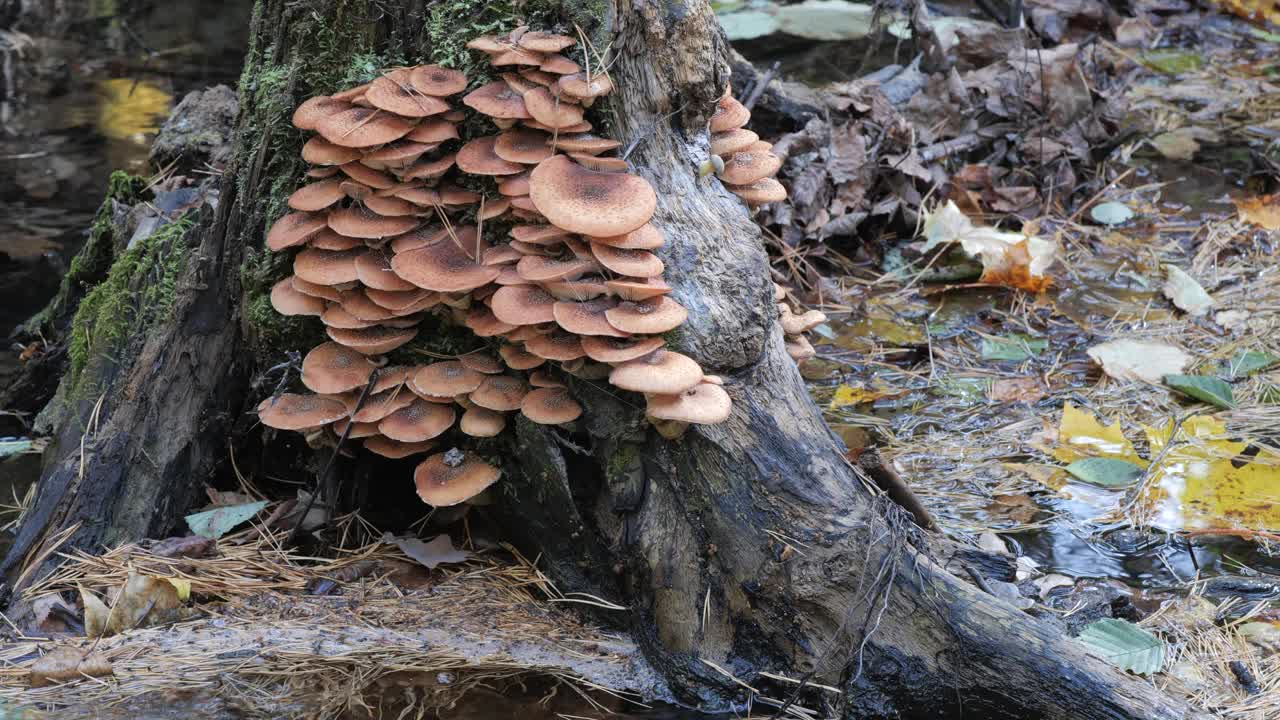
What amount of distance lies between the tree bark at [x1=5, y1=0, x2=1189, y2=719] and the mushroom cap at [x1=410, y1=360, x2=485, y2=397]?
23cm

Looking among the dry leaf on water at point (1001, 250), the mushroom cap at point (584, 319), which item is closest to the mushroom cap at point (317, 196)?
the mushroom cap at point (584, 319)

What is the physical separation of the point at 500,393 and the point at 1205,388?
128 inches

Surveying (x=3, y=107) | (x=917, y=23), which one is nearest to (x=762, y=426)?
(x=917, y=23)

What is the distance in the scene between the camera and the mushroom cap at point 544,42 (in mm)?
3059

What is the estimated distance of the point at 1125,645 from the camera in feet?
10.5

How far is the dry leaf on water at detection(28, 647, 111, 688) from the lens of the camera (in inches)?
122

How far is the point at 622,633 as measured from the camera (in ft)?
11.4

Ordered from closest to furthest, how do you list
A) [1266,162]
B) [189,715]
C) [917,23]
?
[189,715], [1266,162], [917,23]

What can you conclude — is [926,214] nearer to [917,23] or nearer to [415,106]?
[917,23]

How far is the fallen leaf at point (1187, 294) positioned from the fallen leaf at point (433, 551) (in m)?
4.04

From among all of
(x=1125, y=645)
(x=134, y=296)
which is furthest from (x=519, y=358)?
(x=1125, y=645)

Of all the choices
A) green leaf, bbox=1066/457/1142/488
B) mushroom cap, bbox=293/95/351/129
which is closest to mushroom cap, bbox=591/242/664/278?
mushroom cap, bbox=293/95/351/129

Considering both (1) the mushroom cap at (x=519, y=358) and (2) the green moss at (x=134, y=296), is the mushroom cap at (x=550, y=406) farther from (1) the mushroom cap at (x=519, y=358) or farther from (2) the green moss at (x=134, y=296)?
(2) the green moss at (x=134, y=296)

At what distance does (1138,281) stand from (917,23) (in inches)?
114
